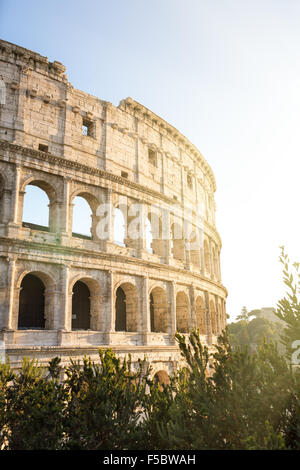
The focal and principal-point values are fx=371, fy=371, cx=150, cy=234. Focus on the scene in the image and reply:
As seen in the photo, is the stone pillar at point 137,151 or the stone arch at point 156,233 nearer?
the stone pillar at point 137,151

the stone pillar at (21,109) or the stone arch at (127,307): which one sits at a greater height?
the stone pillar at (21,109)

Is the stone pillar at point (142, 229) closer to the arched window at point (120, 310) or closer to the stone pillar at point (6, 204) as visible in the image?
the arched window at point (120, 310)

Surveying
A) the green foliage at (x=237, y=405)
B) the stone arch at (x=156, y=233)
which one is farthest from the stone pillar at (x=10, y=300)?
the green foliage at (x=237, y=405)

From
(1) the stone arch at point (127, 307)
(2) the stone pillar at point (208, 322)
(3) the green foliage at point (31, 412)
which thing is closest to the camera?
(3) the green foliage at point (31, 412)

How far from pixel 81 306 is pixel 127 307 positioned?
90.5 inches

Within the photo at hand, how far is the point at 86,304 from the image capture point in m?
17.3

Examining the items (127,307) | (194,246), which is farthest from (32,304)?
(194,246)

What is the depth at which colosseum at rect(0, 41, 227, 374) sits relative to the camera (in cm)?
1473

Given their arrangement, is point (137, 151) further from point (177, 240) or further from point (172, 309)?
point (172, 309)

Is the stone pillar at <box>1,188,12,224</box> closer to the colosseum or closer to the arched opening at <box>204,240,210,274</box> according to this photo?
the colosseum

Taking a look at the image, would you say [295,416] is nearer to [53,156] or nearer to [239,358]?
[239,358]

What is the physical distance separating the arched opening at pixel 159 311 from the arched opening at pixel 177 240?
127 inches

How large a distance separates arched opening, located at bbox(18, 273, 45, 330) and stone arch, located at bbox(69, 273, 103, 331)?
1.37 m

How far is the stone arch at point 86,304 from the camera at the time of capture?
16111 mm
